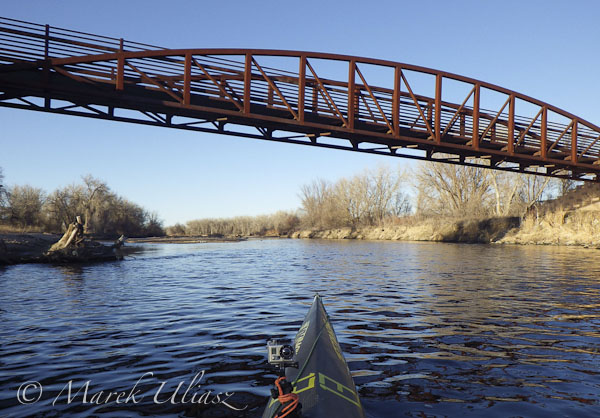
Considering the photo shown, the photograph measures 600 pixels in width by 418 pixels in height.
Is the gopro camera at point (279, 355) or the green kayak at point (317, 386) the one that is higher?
the gopro camera at point (279, 355)

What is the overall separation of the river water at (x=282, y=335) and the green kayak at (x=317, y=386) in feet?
2.07

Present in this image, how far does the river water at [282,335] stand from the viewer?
441 cm

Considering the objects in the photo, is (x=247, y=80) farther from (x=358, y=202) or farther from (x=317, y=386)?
(x=358, y=202)

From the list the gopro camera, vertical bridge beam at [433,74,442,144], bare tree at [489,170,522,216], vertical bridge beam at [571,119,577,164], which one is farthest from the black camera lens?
bare tree at [489,170,522,216]

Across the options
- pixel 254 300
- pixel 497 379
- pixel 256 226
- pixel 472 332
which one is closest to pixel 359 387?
pixel 497 379

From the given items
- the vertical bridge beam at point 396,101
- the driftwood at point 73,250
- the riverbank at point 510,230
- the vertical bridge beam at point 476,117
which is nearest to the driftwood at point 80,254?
the driftwood at point 73,250

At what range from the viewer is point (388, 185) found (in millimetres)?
74312

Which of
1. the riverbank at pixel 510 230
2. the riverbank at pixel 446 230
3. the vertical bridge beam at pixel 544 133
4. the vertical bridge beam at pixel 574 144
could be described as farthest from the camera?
the riverbank at pixel 446 230

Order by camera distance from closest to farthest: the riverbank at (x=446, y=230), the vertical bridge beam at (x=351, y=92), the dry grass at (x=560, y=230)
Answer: the vertical bridge beam at (x=351, y=92) < the dry grass at (x=560, y=230) < the riverbank at (x=446, y=230)

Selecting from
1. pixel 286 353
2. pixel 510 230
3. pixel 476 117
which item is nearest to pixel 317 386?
pixel 286 353

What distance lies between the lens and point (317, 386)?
3.50 m

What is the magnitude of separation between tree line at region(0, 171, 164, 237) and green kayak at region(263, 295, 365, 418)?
162 feet

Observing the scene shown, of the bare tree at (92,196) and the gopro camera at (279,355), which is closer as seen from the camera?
the gopro camera at (279,355)

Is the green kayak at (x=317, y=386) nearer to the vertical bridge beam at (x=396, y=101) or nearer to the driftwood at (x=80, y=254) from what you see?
the vertical bridge beam at (x=396, y=101)
